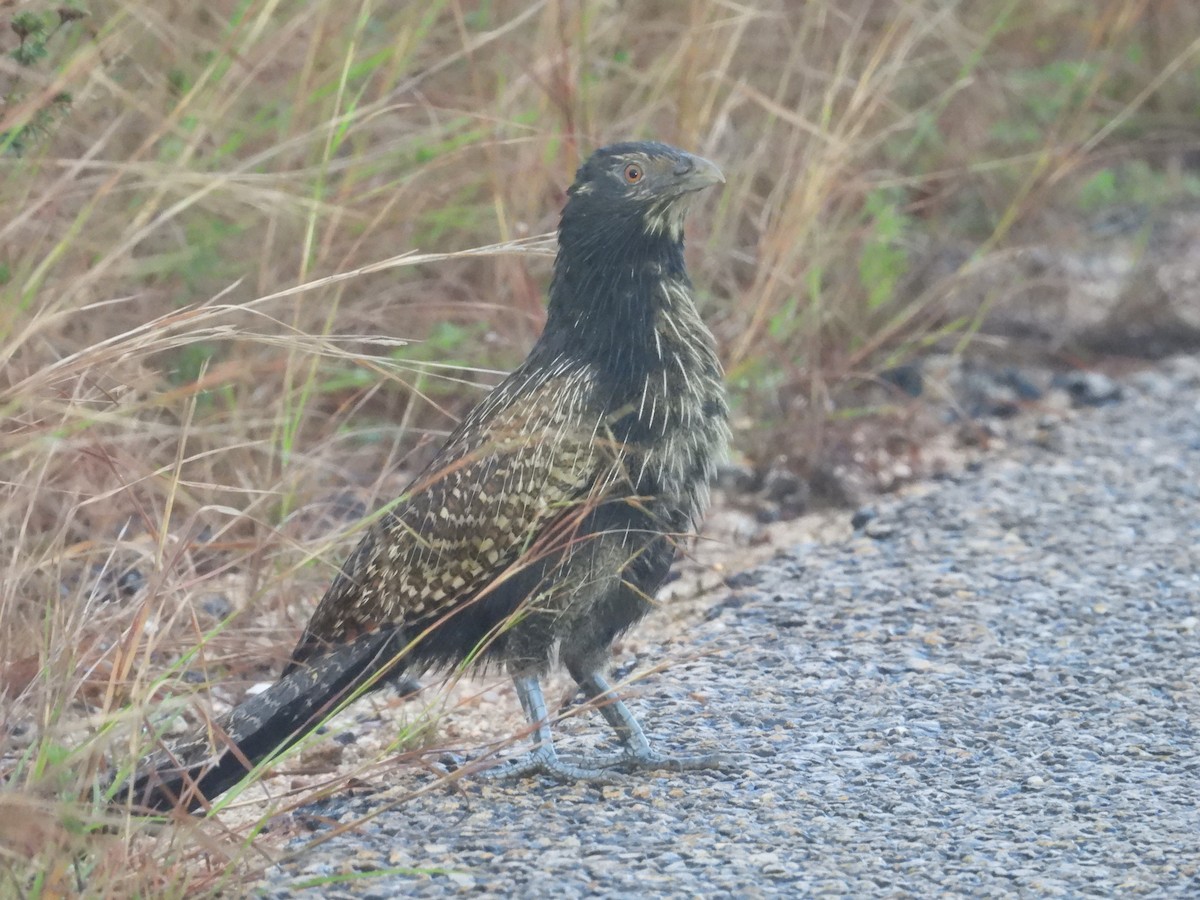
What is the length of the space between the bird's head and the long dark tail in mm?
1120

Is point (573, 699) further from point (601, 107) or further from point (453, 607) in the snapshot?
point (601, 107)

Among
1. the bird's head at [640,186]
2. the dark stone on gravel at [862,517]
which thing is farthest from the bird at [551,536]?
the dark stone on gravel at [862,517]

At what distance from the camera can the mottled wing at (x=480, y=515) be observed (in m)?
3.76

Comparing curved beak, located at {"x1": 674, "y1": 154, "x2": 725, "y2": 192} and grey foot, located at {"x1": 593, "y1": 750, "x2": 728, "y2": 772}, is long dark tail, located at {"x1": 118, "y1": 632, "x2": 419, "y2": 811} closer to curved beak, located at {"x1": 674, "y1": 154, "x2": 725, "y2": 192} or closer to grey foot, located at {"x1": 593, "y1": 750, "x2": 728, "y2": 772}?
grey foot, located at {"x1": 593, "y1": 750, "x2": 728, "y2": 772}

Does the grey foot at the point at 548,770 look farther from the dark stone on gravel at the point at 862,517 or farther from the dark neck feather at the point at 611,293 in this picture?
the dark stone on gravel at the point at 862,517

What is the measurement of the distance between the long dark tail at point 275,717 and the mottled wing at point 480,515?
53 millimetres

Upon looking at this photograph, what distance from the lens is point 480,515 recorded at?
12.4 ft

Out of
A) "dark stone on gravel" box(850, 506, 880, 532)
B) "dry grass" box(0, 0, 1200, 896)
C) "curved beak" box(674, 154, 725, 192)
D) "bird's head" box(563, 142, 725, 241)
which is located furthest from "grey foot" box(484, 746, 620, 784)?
"dark stone on gravel" box(850, 506, 880, 532)

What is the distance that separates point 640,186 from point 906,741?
4.65 ft

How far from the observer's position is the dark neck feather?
393 centimetres

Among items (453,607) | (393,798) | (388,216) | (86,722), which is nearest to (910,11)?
(388,216)

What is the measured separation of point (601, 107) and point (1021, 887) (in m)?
3.96

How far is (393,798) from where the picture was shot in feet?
11.8

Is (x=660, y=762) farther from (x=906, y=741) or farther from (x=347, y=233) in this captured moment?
(x=347, y=233)
